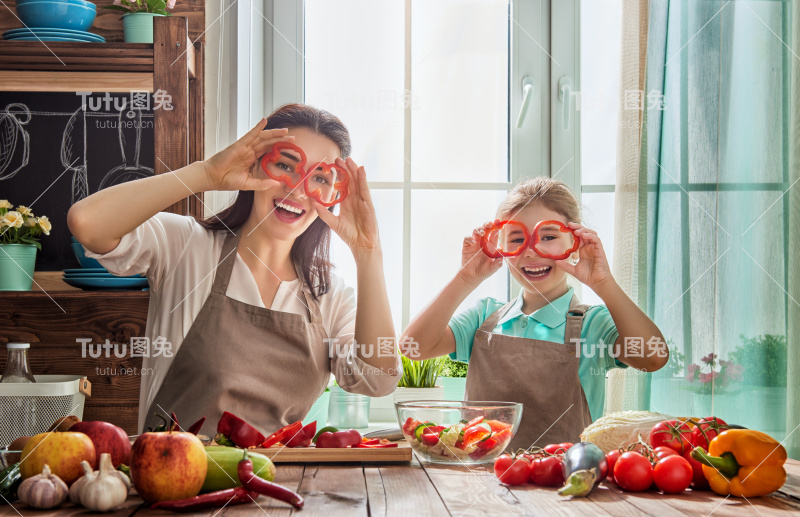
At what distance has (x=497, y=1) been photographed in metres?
2.23

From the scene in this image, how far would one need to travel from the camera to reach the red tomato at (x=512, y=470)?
90 centimetres

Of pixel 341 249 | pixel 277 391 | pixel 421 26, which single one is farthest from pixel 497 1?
pixel 277 391

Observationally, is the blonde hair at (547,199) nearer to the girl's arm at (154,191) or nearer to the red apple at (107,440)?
the girl's arm at (154,191)

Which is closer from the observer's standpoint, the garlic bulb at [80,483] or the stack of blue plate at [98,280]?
the garlic bulb at [80,483]

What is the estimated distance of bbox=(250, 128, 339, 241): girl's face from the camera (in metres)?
1.57

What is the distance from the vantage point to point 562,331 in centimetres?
164

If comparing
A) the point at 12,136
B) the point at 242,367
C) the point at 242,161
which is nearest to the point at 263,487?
the point at 242,367

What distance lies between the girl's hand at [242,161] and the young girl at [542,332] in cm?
50

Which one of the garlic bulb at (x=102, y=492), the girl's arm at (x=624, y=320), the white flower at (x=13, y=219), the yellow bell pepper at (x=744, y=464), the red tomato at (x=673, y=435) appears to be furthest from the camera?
the white flower at (x=13, y=219)

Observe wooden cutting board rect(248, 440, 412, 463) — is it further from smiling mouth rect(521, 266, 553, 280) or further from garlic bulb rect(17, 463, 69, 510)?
smiling mouth rect(521, 266, 553, 280)

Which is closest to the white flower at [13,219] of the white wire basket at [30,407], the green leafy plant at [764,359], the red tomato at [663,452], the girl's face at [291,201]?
the white wire basket at [30,407]

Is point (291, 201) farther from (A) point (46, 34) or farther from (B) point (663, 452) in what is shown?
(B) point (663, 452)

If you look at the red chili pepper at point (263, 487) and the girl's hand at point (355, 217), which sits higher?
the girl's hand at point (355, 217)

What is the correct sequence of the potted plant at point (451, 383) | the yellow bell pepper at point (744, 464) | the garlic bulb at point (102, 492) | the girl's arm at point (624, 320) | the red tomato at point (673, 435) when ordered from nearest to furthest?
the garlic bulb at point (102, 492) → the yellow bell pepper at point (744, 464) → the red tomato at point (673, 435) → the girl's arm at point (624, 320) → the potted plant at point (451, 383)
